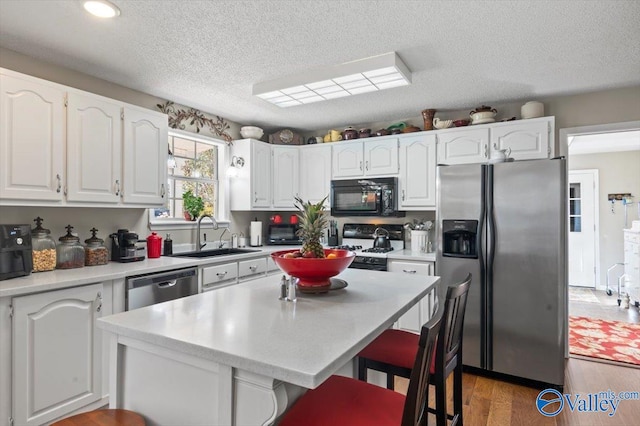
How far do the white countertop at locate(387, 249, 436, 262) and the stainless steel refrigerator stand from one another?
1.10 feet

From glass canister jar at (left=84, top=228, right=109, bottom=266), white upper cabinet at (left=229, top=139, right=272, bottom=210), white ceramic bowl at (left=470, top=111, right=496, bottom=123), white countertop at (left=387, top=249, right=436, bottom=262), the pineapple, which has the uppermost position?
white ceramic bowl at (left=470, top=111, right=496, bottom=123)

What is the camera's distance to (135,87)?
3098mm

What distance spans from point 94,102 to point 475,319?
11.0 feet

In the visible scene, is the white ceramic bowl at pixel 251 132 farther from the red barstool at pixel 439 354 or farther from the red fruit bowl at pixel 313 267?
the red barstool at pixel 439 354

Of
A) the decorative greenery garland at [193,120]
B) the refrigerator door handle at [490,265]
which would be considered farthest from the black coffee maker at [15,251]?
the refrigerator door handle at [490,265]

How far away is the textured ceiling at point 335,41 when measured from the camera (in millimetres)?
Answer: 1944

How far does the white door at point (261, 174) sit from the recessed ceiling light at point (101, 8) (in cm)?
224

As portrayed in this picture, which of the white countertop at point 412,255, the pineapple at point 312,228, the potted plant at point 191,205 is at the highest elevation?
the potted plant at point 191,205

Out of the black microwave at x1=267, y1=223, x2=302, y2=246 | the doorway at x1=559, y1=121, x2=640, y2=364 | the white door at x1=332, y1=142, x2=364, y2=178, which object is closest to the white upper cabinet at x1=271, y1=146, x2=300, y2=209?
the black microwave at x1=267, y1=223, x2=302, y2=246

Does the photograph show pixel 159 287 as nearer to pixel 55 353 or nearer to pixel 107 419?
pixel 55 353

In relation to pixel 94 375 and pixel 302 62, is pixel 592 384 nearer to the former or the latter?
pixel 302 62

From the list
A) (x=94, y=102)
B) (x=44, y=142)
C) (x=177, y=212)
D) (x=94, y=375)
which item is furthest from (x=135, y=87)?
(x=94, y=375)

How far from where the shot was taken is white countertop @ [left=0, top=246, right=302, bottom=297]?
6.43 ft

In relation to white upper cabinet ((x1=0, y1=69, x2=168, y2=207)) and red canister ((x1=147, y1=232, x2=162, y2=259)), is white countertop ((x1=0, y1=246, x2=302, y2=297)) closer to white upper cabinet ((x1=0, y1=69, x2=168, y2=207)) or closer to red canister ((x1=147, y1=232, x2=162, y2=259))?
red canister ((x1=147, y1=232, x2=162, y2=259))
